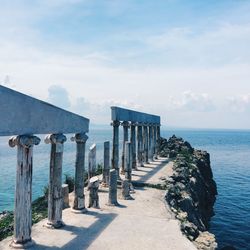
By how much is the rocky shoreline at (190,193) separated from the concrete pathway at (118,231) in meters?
1.10

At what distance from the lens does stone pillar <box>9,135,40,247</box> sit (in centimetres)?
1137

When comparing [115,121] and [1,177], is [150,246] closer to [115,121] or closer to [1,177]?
[115,121]

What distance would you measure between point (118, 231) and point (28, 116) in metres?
5.27

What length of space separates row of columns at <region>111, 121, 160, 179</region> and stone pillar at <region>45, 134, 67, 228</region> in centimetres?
957

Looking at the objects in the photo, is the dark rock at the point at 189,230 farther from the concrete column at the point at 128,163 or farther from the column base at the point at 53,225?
the concrete column at the point at 128,163

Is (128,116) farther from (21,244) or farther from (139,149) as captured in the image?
(21,244)

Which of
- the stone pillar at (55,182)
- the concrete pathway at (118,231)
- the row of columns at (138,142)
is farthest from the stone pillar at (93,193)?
the row of columns at (138,142)

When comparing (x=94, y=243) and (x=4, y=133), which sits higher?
(x=4, y=133)

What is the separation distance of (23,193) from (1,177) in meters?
28.2

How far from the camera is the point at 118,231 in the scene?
44.0 ft

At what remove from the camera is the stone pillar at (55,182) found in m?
13.3

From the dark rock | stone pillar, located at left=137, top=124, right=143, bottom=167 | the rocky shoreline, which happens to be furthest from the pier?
stone pillar, located at left=137, top=124, right=143, bottom=167

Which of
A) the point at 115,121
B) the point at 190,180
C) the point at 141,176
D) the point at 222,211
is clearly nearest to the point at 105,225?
the point at 115,121

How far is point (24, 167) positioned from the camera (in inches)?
452
